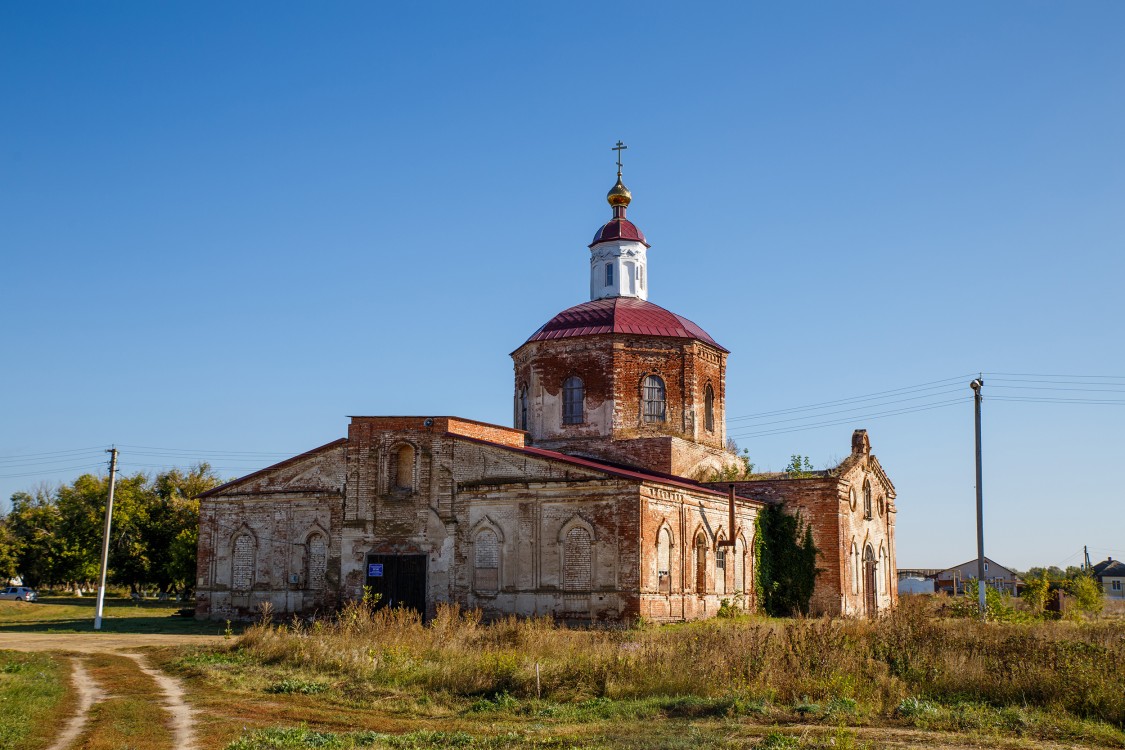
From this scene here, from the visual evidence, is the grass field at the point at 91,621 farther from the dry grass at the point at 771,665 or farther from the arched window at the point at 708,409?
the arched window at the point at 708,409

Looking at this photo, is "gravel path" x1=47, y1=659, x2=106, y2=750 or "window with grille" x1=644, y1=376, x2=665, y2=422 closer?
"gravel path" x1=47, y1=659, x2=106, y2=750

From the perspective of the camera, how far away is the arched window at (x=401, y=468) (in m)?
30.0

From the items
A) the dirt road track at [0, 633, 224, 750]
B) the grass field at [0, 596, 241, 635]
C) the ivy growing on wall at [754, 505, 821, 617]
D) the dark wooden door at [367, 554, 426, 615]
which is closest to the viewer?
the dirt road track at [0, 633, 224, 750]

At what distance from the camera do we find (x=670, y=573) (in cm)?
2808

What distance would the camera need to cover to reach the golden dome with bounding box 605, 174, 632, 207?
1507 inches

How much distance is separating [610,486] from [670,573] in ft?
10.1

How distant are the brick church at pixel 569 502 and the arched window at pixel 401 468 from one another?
0.13ft

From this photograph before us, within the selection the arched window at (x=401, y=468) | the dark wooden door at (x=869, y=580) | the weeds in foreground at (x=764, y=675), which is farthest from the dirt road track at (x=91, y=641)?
the dark wooden door at (x=869, y=580)

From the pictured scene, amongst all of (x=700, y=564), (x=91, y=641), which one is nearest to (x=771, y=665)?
(x=700, y=564)

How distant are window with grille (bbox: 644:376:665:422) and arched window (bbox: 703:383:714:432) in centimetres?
205

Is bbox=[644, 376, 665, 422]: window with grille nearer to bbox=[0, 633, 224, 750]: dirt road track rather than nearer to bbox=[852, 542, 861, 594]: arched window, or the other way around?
bbox=[852, 542, 861, 594]: arched window

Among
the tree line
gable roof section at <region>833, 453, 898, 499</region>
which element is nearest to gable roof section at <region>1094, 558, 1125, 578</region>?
gable roof section at <region>833, 453, 898, 499</region>

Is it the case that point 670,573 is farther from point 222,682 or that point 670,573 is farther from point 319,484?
point 222,682

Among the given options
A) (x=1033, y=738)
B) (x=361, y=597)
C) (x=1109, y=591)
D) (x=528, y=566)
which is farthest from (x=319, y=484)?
(x=1109, y=591)
